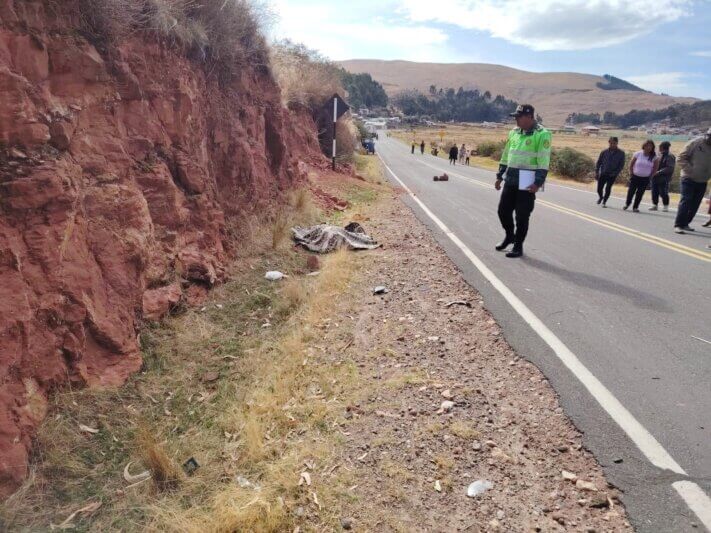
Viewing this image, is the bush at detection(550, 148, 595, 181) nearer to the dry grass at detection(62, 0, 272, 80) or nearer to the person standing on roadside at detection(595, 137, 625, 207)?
the person standing on roadside at detection(595, 137, 625, 207)

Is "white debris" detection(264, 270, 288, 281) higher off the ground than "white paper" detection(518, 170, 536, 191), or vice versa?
"white paper" detection(518, 170, 536, 191)

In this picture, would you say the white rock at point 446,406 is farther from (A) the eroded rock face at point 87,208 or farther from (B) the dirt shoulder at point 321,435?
(A) the eroded rock face at point 87,208

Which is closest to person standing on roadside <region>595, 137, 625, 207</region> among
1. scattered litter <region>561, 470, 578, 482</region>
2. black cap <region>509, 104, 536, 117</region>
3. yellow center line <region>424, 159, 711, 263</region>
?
yellow center line <region>424, 159, 711, 263</region>

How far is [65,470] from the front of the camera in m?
3.35

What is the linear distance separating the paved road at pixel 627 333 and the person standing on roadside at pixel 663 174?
9.56 feet

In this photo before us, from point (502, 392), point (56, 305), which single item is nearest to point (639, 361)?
point (502, 392)

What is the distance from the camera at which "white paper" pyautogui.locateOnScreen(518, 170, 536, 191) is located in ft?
21.8

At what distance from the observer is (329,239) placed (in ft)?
27.6

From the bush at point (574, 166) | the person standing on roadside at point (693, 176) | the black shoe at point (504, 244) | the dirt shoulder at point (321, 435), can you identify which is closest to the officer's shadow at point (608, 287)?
the black shoe at point (504, 244)

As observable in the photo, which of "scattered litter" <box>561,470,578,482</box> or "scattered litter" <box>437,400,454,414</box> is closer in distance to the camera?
"scattered litter" <box>561,470,578,482</box>

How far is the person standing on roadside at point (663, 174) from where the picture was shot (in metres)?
11.9

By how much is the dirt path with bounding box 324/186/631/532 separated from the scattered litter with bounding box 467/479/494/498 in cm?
3

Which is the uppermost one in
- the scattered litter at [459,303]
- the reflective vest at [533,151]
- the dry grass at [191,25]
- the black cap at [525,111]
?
the dry grass at [191,25]

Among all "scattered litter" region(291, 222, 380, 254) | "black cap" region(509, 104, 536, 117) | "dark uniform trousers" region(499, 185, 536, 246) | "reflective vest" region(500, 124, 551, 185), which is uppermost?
"black cap" region(509, 104, 536, 117)
